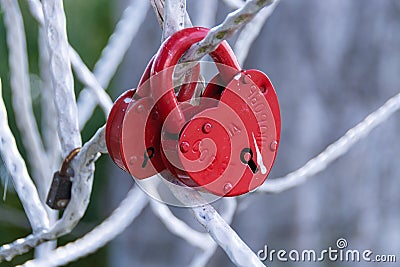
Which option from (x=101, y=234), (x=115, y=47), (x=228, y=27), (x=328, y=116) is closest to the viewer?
(x=228, y=27)

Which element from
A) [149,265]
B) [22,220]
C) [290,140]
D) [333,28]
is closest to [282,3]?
[333,28]

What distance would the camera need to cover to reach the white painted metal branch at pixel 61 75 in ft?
1.17

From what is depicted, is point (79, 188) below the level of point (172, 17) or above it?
below

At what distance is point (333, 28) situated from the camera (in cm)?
90

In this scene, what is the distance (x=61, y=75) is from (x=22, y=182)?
2.8 inches

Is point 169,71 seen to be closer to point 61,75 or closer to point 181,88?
point 181,88

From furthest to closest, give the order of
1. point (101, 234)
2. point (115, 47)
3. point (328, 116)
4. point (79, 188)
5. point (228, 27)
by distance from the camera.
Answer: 1. point (328, 116)
2. point (115, 47)
3. point (101, 234)
4. point (79, 188)
5. point (228, 27)

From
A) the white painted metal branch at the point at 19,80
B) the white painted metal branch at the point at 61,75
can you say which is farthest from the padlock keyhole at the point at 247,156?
the white painted metal branch at the point at 19,80

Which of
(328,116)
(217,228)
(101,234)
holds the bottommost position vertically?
(328,116)

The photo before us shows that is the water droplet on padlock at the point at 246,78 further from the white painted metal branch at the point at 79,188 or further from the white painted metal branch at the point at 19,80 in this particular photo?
the white painted metal branch at the point at 19,80

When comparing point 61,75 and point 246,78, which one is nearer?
point 246,78

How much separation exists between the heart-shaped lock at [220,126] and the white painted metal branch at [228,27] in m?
0.01

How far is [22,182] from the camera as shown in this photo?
39cm

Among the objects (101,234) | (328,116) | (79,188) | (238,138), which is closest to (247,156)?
(238,138)
